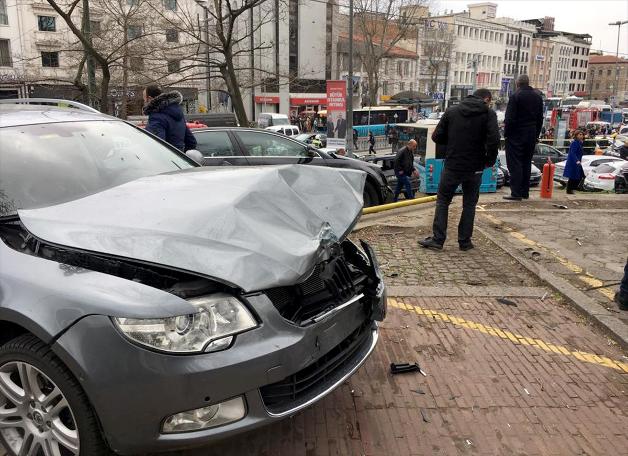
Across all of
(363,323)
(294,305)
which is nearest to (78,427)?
(294,305)

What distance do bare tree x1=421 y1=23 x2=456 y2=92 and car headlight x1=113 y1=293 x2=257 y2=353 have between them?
75.3m

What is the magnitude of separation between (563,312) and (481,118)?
2.31 meters

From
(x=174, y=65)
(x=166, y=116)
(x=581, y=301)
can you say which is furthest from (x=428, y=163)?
(x=581, y=301)

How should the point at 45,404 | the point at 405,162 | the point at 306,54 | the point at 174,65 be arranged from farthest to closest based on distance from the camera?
the point at 306,54
the point at 174,65
the point at 405,162
the point at 45,404

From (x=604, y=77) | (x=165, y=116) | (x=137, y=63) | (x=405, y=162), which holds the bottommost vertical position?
(x=405, y=162)

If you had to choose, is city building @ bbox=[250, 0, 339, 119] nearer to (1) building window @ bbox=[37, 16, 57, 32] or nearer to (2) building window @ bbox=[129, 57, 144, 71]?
(1) building window @ bbox=[37, 16, 57, 32]

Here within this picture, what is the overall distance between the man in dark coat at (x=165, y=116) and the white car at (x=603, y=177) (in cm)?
1596

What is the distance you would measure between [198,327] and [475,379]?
2.05 m

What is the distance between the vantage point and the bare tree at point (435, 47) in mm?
74750

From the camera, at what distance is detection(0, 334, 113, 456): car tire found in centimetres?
212

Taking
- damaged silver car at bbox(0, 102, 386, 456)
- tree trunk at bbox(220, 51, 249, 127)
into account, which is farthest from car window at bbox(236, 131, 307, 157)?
tree trunk at bbox(220, 51, 249, 127)

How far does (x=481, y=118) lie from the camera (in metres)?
5.59

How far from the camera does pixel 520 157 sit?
28.5 feet

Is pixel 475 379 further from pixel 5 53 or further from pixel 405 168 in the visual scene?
pixel 5 53
